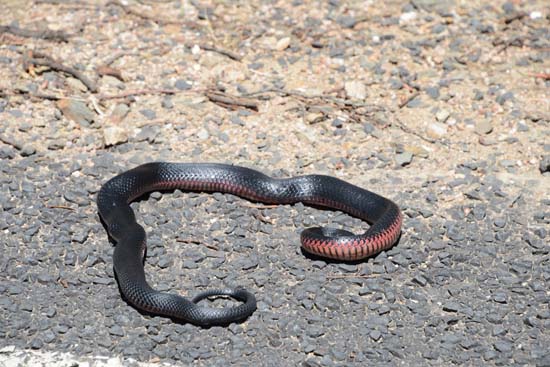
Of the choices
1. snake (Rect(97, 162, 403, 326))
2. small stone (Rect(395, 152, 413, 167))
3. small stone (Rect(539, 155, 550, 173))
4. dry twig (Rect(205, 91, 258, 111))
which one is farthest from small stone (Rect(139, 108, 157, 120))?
small stone (Rect(539, 155, 550, 173))

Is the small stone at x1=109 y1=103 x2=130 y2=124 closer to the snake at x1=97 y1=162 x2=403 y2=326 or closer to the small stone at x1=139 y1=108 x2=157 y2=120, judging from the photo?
the small stone at x1=139 y1=108 x2=157 y2=120

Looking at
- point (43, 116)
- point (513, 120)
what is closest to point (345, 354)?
point (513, 120)

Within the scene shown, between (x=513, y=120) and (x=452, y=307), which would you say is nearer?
→ (x=452, y=307)

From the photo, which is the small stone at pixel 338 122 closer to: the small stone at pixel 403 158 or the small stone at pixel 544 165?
the small stone at pixel 403 158

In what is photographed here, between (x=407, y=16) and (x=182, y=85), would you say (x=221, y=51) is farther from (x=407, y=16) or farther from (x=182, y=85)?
(x=407, y=16)

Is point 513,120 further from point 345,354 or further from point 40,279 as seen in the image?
point 40,279
